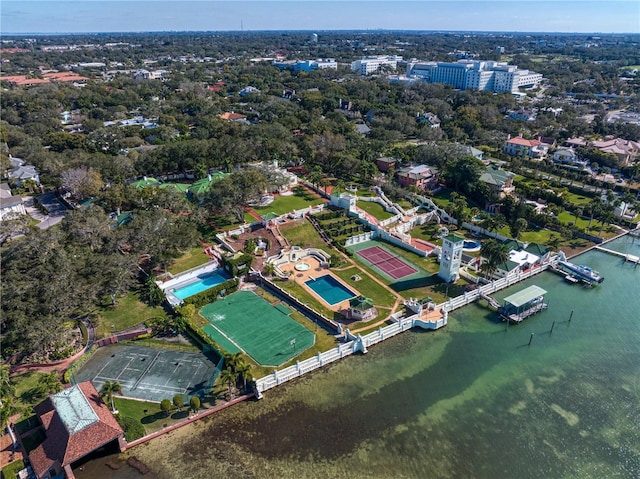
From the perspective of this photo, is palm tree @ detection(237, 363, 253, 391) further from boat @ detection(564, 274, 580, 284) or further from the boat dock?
the boat dock

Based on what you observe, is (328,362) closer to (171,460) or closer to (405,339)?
(405,339)

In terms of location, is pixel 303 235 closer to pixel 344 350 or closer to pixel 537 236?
pixel 344 350

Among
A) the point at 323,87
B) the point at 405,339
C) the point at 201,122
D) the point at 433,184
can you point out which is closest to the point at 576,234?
the point at 433,184

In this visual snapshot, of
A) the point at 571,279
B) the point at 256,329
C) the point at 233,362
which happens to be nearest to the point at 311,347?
the point at 256,329

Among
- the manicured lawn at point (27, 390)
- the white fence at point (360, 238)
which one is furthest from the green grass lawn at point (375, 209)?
the manicured lawn at point (27, 390)

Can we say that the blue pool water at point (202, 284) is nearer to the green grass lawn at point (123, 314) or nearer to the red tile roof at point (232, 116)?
the green grass lawn at point (123, 314)

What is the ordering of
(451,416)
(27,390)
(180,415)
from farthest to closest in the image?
(27,390), (451,416), (180,415)
